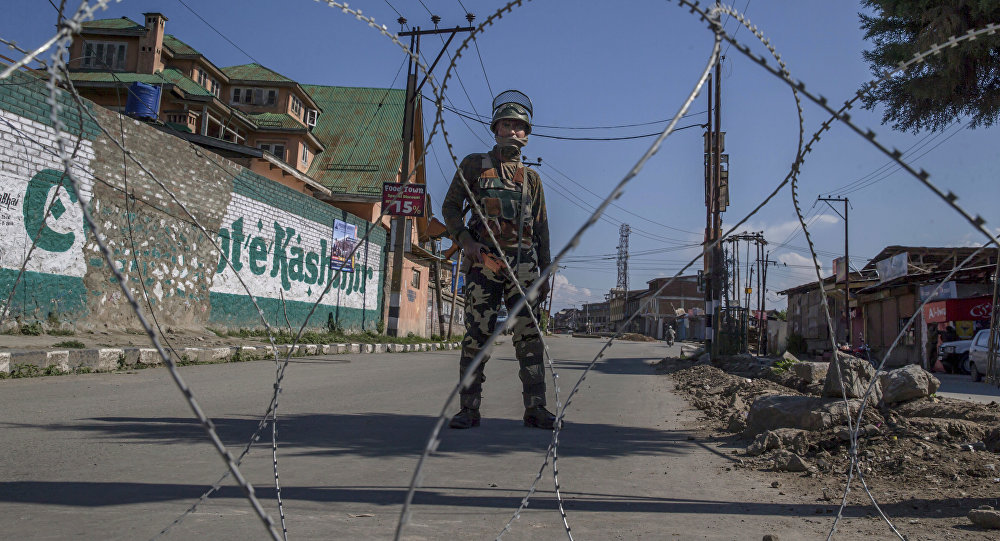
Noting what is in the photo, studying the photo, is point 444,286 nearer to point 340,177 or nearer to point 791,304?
point 340,177

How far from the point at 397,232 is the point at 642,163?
66.7ft

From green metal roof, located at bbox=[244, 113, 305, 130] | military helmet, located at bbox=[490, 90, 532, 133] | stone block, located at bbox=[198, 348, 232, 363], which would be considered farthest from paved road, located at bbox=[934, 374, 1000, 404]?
green metal roof, located at bbox=[244, 113, 305, 130]

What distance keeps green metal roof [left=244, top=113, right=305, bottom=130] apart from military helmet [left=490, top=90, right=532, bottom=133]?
26.2 m

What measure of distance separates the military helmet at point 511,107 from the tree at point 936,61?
2683 mm

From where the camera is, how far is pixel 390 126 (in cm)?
3150

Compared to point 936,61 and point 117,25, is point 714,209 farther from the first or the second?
point 117,25

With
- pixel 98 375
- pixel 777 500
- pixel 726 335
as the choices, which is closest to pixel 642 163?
pixel 777 500

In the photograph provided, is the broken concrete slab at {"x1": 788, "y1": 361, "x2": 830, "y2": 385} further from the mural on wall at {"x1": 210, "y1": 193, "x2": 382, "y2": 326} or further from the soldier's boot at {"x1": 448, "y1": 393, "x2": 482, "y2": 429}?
the mural on wall at {"x1": 210, "y1": 193, "x2": 382, "y2": 326}

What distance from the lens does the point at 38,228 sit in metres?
8.92

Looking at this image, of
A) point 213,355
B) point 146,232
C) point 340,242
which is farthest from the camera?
point 340,242

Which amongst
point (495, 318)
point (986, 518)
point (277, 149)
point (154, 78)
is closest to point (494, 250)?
point (495, 318)

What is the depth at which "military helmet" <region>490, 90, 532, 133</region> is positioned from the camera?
13.4 ft

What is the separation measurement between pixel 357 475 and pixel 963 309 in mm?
26093

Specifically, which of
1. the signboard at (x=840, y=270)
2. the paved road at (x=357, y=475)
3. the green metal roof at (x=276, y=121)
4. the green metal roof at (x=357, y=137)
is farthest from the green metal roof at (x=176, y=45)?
the signboard at (x=840, y=270)
